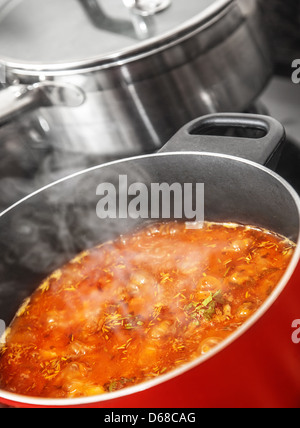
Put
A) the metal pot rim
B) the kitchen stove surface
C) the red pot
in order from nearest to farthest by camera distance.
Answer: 1. the red pot
2. the metal pot rim
3. the kitchen stove surface

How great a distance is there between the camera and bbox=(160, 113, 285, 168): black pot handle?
3.43 feet

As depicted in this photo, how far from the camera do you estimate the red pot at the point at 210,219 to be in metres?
0.72

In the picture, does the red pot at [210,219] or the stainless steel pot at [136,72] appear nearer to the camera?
the red pot at [210,219]

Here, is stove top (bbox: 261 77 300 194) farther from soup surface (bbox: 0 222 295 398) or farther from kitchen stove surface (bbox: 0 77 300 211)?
soup surface (bbox: 0 222 295 398)

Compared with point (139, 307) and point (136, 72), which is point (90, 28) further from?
point (139, 307)

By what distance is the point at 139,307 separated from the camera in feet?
3.51

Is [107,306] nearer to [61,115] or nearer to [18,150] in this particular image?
[61,115]

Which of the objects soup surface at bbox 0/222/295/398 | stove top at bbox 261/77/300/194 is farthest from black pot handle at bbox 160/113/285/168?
stove top at bbox 261/77/300/194

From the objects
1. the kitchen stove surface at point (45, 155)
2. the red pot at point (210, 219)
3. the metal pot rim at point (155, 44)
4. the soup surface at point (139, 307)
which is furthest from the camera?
the kitchen stove surface at point (45, 155)

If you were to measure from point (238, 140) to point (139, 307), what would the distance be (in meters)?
0.37

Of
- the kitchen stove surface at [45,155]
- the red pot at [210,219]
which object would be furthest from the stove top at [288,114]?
the red pot at [210,219]

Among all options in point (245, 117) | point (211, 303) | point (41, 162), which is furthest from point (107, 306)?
point (41, 162)

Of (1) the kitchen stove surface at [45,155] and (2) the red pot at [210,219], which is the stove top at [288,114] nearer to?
(1) the kitchen stove surface at [45,155]

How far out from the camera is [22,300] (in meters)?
1.28
